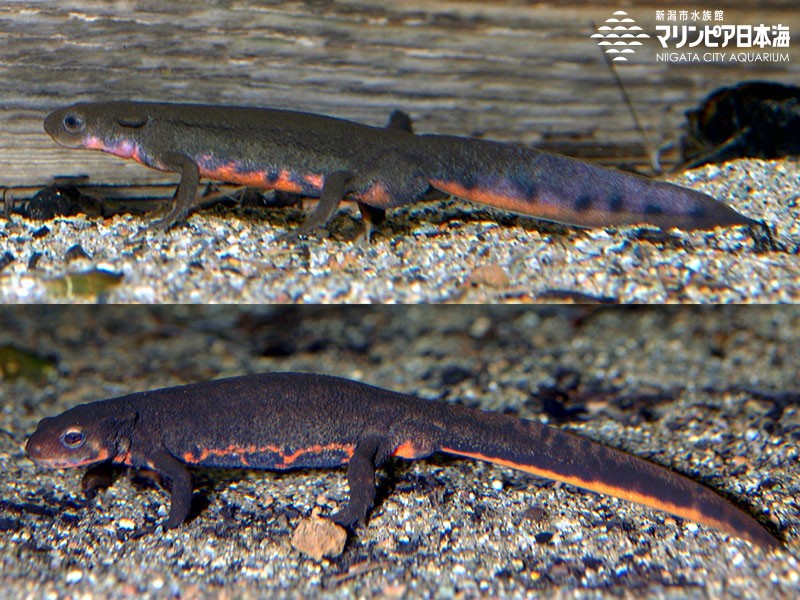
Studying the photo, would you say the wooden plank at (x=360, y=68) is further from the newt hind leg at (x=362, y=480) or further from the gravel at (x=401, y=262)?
the newt hind leg at (x=362, y=480)

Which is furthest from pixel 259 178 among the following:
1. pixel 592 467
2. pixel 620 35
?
pixel 620 35

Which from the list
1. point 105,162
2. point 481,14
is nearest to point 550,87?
point 481,14

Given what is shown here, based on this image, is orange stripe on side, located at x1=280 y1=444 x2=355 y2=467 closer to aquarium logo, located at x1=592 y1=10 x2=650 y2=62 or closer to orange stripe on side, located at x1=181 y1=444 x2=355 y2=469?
orange stripe on side, located at x1=181 y1=444 x2=355 y2=469

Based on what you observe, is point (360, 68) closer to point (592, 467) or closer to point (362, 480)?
point (362, 480)

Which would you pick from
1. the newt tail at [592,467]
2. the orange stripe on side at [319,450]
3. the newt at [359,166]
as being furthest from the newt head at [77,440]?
the newt tail at [592,467]

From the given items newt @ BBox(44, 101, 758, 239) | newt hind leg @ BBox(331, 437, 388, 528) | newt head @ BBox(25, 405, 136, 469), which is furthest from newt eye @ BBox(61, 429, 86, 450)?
newt hind leg @ BBox(331, 437, 388, 528)

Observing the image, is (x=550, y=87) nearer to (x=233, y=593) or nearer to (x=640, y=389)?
(x=640, y=389)
